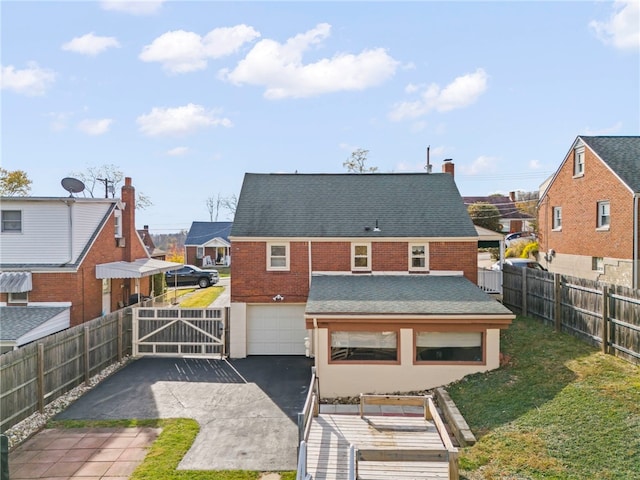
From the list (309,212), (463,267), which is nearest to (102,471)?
(309,212)

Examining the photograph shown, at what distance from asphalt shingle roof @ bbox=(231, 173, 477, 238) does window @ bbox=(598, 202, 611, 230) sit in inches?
330

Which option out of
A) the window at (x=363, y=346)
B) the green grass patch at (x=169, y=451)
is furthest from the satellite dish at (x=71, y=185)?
the window at (x=363, y=346)

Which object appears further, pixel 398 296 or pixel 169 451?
pixel 398 296

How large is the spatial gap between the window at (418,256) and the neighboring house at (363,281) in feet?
0.14

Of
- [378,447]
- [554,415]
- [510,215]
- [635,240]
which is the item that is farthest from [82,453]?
[510,215]

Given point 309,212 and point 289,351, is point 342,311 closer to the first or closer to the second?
point 289,351

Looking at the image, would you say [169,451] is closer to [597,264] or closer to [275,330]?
[275,330]

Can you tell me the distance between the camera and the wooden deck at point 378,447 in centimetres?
802

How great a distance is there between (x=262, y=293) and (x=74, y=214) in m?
8.86

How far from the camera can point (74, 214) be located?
60.6 ft

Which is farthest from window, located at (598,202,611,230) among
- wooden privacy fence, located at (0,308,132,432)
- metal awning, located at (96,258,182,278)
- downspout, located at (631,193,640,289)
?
wooden privacy fence, located at (0,308,132,432)

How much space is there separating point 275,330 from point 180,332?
3.85 meters

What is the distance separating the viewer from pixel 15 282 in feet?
56.1

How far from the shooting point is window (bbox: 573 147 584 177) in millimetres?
24047
